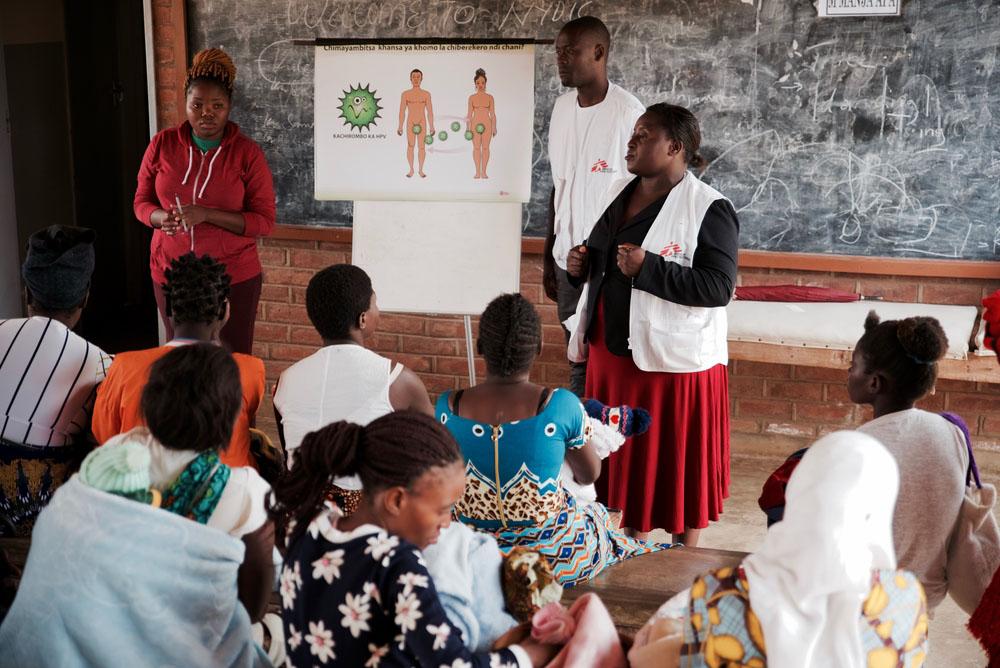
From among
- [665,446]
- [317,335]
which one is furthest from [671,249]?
[317,335]

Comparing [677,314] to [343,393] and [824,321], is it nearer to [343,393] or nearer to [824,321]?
[343,393]

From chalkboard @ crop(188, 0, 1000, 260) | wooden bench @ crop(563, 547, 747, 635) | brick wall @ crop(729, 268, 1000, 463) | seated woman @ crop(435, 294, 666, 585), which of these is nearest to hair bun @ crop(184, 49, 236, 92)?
chalkboard @ crop(188, 0, 1000, 260)

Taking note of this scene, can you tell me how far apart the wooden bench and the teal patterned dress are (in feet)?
0.21

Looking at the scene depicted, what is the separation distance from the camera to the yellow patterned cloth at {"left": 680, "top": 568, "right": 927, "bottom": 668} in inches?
54.4

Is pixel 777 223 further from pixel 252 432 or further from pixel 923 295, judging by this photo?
pixel 252 432

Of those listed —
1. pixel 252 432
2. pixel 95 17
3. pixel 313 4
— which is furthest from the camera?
pixel 95 17

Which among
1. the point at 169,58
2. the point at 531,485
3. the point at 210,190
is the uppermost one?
the point at 169,58

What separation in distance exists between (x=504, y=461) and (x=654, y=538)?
1.53 meters

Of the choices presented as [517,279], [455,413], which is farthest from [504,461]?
[517,279]

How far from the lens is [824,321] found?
398cm

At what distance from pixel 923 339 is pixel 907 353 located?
0.16 feet

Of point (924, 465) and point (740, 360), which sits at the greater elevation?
point (924, 465)

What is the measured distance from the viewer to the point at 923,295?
4.20m

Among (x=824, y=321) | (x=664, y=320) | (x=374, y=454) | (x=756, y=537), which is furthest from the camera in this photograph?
(x=824, y=321)
